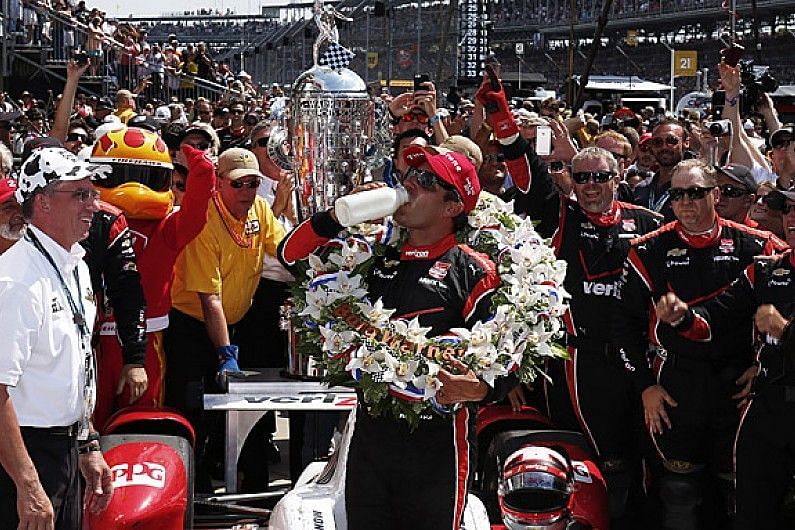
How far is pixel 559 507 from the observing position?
15.8ft

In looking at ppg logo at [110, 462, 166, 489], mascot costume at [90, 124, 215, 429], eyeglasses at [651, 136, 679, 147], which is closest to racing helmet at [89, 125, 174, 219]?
mascot costume at [90, 124, 215, 429]

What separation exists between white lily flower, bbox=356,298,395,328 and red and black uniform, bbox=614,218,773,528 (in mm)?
1737

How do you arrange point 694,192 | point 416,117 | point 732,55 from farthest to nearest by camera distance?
point 416,117 < point 732,55 < point 694,192

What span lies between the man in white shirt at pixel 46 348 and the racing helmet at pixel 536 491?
163 cm

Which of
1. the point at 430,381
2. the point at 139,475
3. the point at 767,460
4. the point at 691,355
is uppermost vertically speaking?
the point at 430,381

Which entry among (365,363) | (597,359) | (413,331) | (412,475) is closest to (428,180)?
(413,331)

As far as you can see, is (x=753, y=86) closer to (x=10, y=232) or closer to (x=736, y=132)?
(x=736, y=132)

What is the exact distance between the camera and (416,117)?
887 centimetres

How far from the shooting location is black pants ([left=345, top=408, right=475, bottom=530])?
14.0ft

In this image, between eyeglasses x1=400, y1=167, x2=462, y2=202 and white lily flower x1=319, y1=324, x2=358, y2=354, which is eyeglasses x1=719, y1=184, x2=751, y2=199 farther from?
white lily flower x1=319, y1=324, x2=358, y2=354

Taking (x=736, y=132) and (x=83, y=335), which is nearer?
(x=83, y=335)

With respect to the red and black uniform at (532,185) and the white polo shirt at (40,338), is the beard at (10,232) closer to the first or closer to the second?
the white polo shirt at (40,338)

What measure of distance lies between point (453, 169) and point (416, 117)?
461cm

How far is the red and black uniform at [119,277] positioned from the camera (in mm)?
5293
